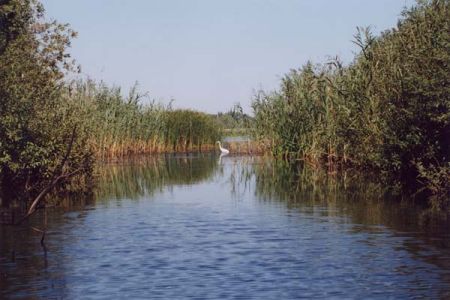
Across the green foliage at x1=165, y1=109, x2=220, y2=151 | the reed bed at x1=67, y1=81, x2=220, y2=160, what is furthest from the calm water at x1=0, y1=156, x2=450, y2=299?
the green foliage at x1=165, y1=109, x2=220, y2=151

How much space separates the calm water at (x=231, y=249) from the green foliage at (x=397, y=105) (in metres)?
1.74

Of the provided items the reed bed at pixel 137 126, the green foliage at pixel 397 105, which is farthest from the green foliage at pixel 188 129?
the green foliage at pixel 397 105

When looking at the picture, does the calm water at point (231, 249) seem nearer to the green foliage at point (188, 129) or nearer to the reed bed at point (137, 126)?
the reed bed at point (137, 126)

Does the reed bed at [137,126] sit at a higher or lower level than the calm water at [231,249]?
higher

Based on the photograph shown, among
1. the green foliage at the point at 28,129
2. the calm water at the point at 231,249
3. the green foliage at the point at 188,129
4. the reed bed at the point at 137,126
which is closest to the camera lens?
the calm water at the point at 231,249

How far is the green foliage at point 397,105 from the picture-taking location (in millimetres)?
23969

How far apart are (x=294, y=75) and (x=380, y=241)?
30.9m

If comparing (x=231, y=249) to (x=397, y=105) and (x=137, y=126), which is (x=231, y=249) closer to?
(x=397, y=105)

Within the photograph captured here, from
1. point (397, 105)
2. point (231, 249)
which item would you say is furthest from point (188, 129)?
point (231, 249)

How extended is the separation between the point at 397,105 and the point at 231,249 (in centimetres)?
1282

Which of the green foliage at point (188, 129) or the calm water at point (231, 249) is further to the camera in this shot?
the green foliage at point (188, 129)

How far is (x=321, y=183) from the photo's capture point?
107 ft

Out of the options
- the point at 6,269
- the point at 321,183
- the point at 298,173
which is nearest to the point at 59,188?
the point at 321,183

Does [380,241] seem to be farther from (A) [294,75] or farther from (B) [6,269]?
(A) [294,75]
